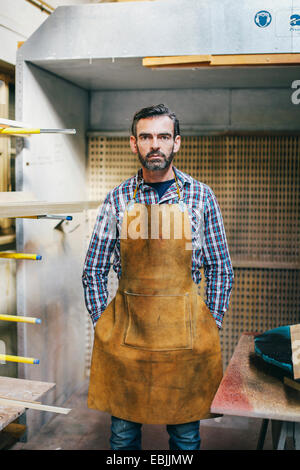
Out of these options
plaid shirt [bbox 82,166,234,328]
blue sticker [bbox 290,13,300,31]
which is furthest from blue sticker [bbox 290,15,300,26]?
plaid shirt [bbox 82,166,234,328]

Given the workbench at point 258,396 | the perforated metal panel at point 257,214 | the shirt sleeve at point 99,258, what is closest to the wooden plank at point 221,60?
the shirt sleeve at point 99,258

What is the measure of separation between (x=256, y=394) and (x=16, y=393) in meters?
1.29

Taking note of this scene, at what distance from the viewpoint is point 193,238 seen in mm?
2420

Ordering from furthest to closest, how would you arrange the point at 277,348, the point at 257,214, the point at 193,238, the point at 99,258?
the point at 257,214 → the point at 99,258 → the point at 193,238 → the point at 277,348

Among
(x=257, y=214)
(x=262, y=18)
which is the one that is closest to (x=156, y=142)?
(x=262, y=18)

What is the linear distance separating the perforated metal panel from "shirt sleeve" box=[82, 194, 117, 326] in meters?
1.64

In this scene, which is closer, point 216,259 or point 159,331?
point 159,331

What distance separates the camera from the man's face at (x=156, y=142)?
2.34 meters

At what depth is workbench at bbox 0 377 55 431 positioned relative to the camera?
2401 millimetres

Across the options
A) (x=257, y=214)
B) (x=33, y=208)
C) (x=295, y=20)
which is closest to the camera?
(x=33, y=208)

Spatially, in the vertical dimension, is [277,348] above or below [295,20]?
below

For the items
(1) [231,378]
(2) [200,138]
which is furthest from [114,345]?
(2) [200,138]

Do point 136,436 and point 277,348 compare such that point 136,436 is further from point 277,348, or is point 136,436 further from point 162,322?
point 277,348

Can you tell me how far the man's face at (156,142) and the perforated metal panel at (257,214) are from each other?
1.63m
